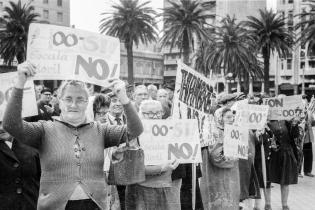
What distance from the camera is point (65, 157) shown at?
140 inches

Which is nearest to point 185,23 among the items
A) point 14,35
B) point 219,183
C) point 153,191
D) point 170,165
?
point 14,35

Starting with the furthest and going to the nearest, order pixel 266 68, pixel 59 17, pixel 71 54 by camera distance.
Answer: pixel 59 17
pixel 266 68
pixel 71 54

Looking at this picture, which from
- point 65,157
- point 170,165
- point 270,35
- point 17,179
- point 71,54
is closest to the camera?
point 65,157

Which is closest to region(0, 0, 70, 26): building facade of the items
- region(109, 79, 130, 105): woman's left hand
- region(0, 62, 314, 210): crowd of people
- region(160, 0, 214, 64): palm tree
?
region(160, 0, 214, 64): palm tree

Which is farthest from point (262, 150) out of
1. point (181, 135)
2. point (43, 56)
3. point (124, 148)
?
point (43, 56)

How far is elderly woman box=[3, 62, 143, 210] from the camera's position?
3.55 metres

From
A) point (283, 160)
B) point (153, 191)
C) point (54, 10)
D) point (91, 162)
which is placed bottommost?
point (283, 160)

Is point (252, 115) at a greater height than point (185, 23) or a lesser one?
lesser

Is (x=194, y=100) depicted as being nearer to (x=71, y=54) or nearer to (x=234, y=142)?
(x=234, y=142)

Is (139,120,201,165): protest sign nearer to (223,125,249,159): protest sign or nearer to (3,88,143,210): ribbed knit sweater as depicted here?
(223,125,249,159): protest sign

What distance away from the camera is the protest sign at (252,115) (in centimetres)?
775

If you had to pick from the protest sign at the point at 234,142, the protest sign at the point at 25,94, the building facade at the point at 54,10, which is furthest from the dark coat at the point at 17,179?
the building facade at the point at 54,10

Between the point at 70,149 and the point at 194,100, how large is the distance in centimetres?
287

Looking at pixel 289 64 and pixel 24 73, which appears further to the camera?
pixel 289 64
